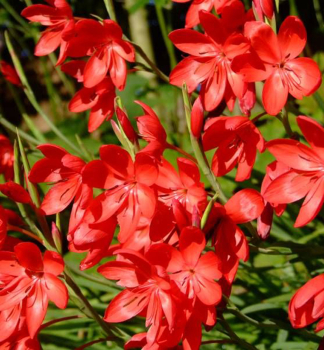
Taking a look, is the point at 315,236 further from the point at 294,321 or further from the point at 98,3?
the point at 98,3

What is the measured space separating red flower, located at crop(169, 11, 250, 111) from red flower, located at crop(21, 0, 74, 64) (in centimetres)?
25

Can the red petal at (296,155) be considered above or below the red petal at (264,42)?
below

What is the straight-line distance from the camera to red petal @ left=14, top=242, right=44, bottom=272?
97 cm

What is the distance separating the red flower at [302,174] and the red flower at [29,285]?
0.35 m

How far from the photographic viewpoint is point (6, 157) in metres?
1.40

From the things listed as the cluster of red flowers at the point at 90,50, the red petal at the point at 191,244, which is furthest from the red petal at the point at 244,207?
the cluster of red flowers at the point at 90,50

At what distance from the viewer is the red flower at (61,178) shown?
1.04 metres

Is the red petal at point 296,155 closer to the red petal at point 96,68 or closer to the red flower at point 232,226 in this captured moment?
the red flower at point 232,226

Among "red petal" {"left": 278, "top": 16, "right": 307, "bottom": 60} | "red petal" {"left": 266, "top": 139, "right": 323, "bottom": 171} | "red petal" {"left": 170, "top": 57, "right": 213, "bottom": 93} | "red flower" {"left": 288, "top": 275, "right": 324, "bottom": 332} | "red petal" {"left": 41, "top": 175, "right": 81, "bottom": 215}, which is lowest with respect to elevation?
"red flower" {"left": 288, "top": 275, "right": 324, "bottom": 332}

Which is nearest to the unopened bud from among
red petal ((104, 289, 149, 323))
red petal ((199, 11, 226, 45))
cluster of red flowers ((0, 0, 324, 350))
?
cluster of red flowers ((0, 0, 324, 350))

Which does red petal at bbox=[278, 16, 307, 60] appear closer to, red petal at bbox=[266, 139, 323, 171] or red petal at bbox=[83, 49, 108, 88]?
red petal at bbox=[266, 139, 323, 171]

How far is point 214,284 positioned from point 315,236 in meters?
0.75

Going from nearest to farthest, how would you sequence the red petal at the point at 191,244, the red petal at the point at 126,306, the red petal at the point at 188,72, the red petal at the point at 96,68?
1. the red petal at the point at 191,244
2. the red petal at the point at 126,306
3. the red petal at the point at 188,72
4. the red petal at the point at 96,68

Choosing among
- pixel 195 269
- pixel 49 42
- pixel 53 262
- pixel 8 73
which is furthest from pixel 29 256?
pixel 8 73
